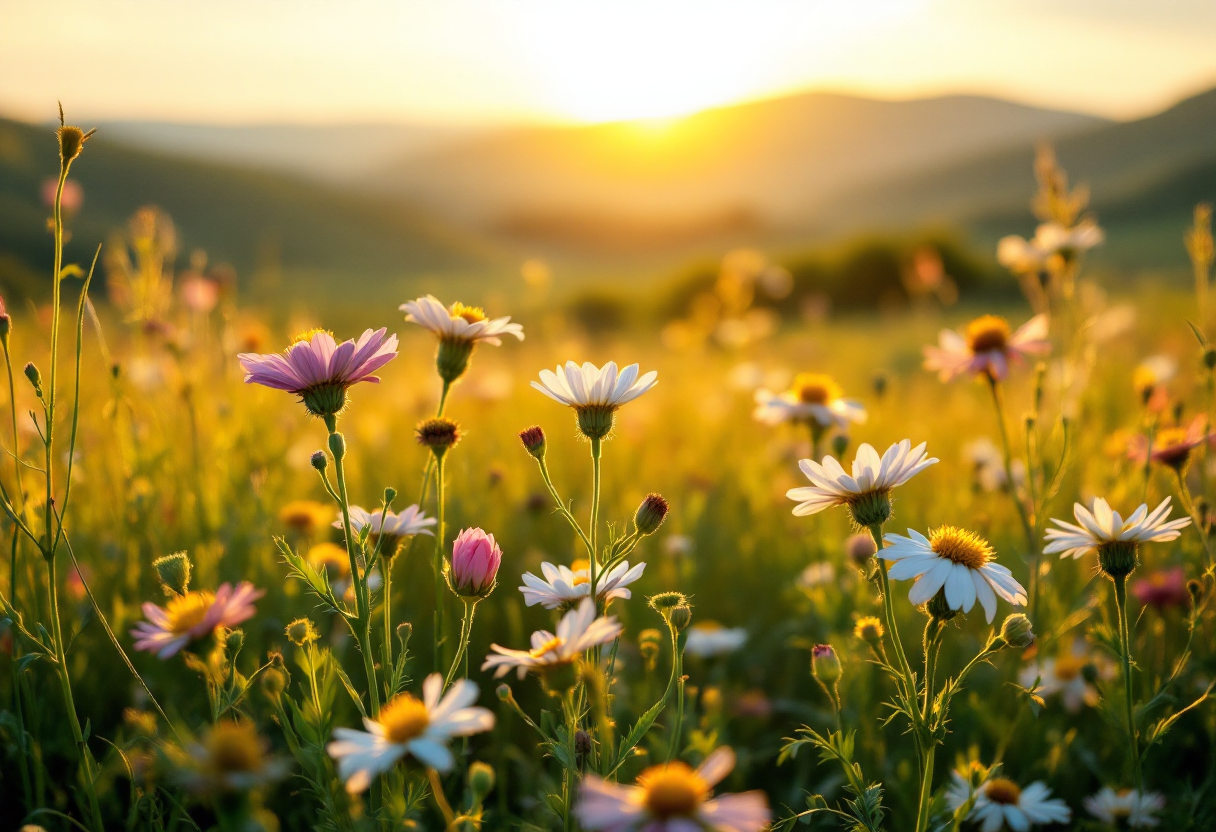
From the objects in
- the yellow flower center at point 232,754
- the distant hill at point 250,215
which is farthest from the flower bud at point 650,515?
the distant hill at point 250,215

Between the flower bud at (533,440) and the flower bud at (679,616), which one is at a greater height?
the flower bud at (533,440)

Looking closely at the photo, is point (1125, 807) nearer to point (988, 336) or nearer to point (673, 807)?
point (988, 336)

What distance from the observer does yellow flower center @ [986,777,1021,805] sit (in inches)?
57.1

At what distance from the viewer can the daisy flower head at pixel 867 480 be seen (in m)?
1.09

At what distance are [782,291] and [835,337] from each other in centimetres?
349

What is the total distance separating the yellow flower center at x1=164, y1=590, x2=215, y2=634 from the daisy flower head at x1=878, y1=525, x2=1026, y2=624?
0.87 meters

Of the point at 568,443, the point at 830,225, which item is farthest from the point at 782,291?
the point at 830,225

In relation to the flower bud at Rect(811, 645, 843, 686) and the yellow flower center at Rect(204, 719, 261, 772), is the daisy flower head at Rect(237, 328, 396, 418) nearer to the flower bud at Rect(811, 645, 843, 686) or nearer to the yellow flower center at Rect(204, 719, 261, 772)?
the yellow flower center at Rect(204, 719, 261, 772)

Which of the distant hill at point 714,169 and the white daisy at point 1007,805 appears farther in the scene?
the distant hill at point 714,169

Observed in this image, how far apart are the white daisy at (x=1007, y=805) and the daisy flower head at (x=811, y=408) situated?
0.92 meters

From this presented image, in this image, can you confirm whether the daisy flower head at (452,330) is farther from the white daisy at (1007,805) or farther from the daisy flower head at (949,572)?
the white daisy at (1007,805)

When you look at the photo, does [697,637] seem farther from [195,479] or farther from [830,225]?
[830,225]

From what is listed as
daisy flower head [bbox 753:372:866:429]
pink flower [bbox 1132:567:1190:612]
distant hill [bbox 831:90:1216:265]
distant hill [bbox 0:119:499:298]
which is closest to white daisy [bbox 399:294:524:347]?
daisy flower head [bbox 753:372:866:429]

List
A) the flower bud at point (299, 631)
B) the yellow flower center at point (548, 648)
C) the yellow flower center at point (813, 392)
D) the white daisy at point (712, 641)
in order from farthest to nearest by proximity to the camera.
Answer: the yellow flower center at point (813, 392) → the white daisy at point (712, 641) → the flower bud at point (299, 631) → the yellow flower center at point (548, 648)
